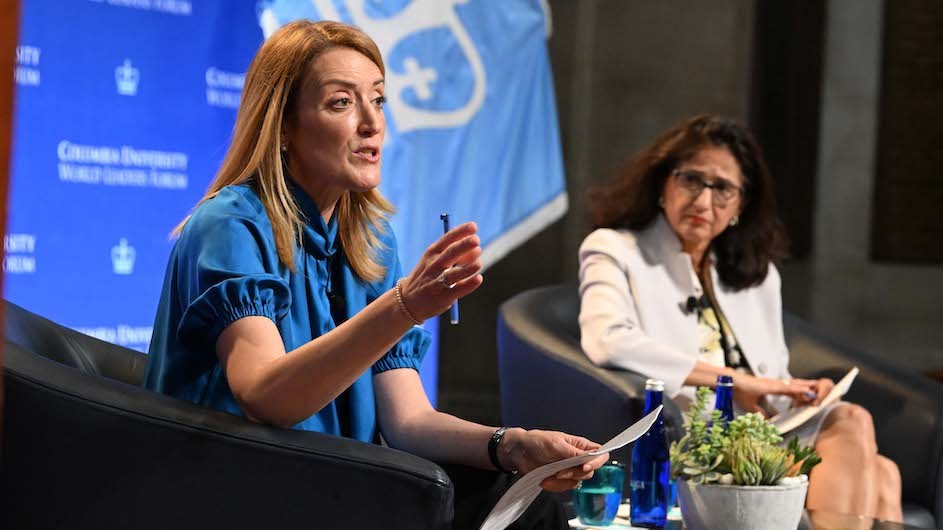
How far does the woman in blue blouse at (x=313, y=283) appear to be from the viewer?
150 cm

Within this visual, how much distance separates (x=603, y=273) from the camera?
3059 millimetres

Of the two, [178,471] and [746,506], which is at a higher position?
[178,471]

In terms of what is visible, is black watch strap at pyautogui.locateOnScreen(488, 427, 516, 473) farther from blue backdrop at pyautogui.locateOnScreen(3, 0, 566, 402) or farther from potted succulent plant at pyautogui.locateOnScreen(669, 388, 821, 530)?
blue backdrop at pyautogui.locateOnScreen(3, 0, 566, 402)

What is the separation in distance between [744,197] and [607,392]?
91 centimetres

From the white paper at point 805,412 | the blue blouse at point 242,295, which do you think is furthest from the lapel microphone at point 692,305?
the blue blouse at point 242,295

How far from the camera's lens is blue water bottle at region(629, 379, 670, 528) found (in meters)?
2.12

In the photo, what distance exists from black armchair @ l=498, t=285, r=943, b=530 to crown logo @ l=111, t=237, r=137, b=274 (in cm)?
99

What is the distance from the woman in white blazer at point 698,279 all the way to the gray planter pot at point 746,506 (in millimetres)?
915

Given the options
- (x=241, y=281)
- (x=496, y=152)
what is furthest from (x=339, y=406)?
(x=496, y=152)

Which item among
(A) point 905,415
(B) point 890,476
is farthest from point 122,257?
(A) point 905,415

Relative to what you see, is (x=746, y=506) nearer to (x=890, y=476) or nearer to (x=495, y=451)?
(x=495, y=451)

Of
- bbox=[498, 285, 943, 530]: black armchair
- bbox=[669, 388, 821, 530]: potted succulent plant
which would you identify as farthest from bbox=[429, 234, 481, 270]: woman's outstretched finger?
bbox=[498, 285, 943, 530]: black armchair

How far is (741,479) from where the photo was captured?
193 centimetres

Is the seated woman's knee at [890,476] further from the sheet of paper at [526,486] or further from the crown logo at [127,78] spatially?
the crown logo at [127,78]
